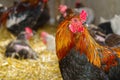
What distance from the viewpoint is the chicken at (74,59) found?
3.82m

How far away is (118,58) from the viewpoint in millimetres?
4031

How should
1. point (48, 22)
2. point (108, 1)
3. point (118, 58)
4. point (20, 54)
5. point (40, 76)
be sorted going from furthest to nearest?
point (48, 22), point (108, 1), point (20, 54), point (40, 76), point (118, 58)

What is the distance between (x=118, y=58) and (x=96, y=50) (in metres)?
0.30

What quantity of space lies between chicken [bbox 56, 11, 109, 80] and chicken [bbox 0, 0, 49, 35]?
372 centimetres

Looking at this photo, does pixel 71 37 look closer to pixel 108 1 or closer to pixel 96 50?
pixel 96 50

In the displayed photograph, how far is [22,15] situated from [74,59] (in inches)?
157

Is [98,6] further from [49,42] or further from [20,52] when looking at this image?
[20,52]

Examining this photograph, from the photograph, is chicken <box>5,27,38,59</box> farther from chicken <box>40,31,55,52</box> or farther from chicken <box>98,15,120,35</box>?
chicken <box>98,15,120,35</box>

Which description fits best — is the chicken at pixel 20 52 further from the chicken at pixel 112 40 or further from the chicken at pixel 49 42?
the chicken at pixel 112 40

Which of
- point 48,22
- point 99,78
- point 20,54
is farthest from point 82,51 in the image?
point 48,22

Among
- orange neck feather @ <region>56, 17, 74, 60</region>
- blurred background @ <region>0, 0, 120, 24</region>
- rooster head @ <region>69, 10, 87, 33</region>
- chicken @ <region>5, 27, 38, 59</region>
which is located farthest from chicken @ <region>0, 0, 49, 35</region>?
rooster head @ <region>69, 10, 87, 33</region>

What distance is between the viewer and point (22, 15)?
7.59m

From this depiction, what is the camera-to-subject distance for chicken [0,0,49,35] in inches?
296

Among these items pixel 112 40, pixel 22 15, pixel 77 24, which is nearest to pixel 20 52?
pixel 112 40
